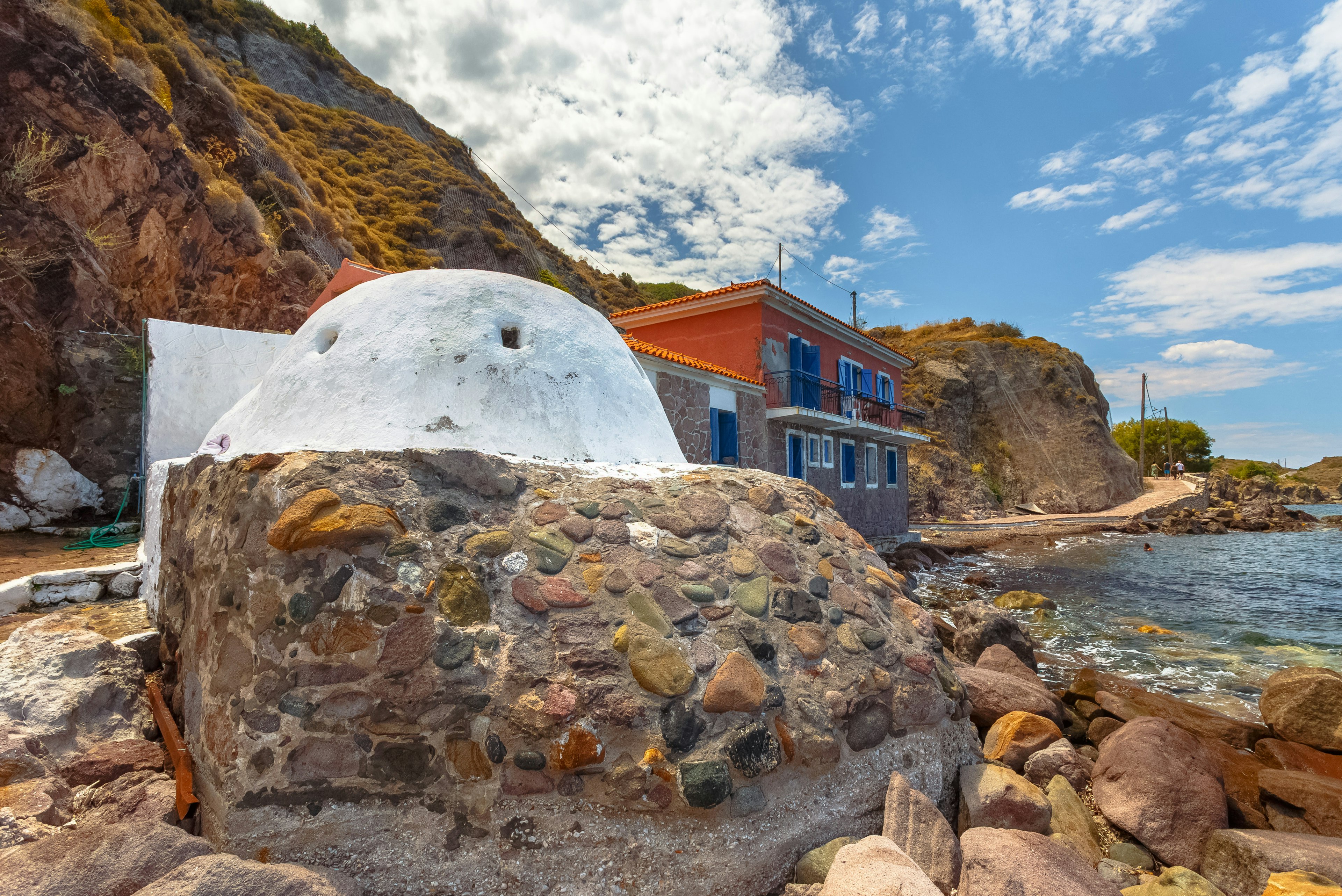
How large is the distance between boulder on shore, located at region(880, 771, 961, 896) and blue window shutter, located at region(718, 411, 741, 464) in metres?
11.1

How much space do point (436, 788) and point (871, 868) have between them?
1.84 meters

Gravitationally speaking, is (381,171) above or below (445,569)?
above

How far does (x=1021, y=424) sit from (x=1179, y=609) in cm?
2741

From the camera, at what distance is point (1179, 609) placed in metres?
13.0

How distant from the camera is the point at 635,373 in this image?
4.91m

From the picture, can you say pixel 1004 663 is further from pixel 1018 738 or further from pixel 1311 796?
pixel 1018 738

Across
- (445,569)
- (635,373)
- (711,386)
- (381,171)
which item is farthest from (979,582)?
(381,171)

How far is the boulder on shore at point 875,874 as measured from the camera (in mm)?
2492

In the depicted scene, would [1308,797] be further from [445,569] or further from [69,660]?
[69,660]

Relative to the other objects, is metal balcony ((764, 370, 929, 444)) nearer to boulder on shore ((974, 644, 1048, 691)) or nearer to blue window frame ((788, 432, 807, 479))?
blue window frame ((788, 432, 807, 479))

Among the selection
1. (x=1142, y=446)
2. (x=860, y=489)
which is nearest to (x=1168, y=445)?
(x=1142, y=446)

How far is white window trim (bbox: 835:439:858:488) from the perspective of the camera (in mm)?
18828

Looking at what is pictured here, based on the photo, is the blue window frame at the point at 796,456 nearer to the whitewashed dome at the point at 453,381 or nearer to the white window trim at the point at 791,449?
the white window trim at the point at 791,449

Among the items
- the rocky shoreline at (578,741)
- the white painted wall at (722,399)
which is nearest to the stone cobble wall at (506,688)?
the rocky shoreline at (578,741)
